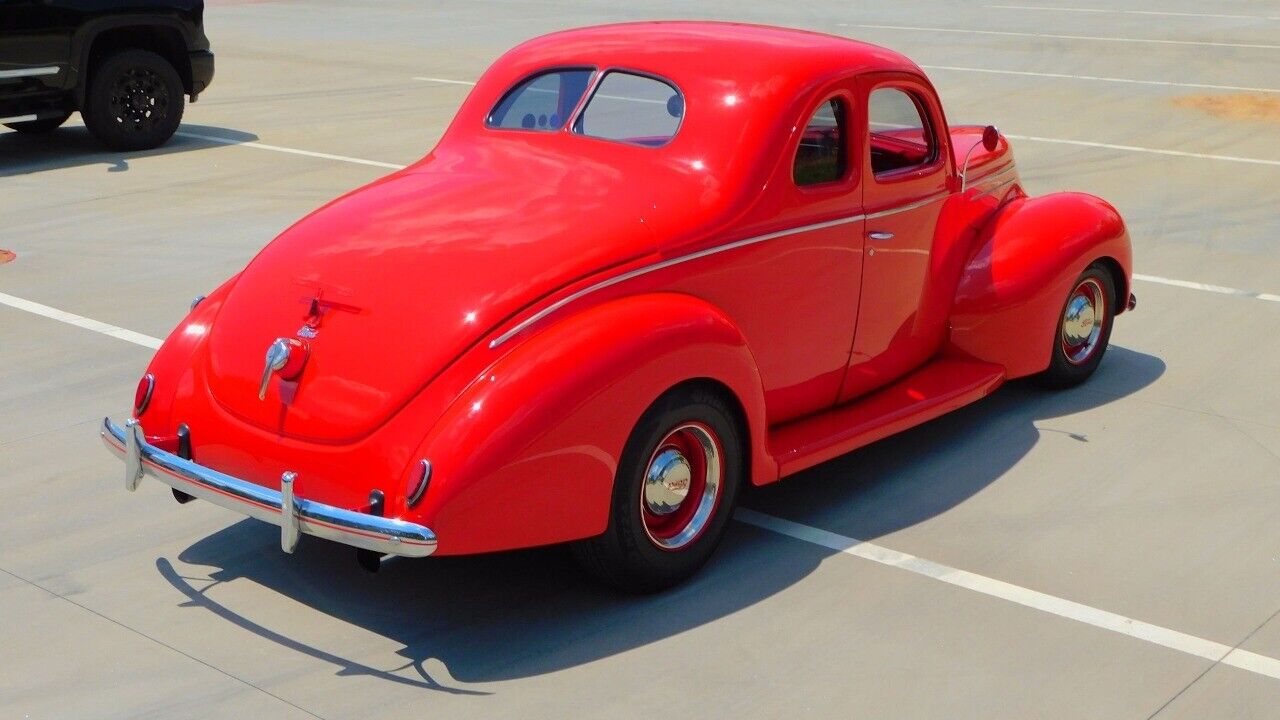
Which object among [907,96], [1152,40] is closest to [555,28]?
[1152,40]

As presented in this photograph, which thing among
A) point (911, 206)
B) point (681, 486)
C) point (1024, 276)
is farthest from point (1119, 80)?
point (681, 486)

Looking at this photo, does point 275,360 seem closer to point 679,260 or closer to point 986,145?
point 679,260

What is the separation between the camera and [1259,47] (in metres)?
20.7

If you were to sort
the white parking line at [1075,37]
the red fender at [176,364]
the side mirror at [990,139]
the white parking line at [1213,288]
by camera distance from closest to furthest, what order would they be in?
the red fender at [176,364]
the side mirror at [990,139]
the white parking line at [1213,288]
the white parking line at [1075,37]

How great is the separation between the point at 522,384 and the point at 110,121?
31.5 ft

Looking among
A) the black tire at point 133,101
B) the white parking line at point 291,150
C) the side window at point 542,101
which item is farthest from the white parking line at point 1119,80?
the side window at point 542,101

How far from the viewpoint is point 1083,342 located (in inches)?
276

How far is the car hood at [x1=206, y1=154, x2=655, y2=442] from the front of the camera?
4.52 meters

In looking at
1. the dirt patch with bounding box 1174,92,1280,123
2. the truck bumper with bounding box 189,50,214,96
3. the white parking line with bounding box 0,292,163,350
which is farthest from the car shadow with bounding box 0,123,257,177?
the dirt patch with bounding box 1174,92,1280,123

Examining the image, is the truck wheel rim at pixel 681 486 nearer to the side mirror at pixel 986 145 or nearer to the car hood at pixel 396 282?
the car hood at pixel 396 282

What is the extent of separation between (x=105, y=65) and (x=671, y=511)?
955cm

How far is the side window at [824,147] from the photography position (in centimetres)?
548

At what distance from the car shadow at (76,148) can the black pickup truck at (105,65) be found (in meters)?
0.15

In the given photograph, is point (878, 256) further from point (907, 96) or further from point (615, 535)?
point (615, 535)
